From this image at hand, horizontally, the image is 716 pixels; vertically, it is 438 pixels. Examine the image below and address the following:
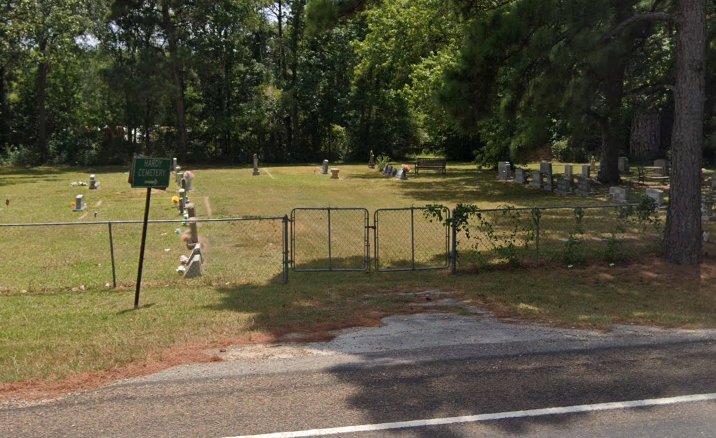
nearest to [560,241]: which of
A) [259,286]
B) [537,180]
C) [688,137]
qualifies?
[688,137]

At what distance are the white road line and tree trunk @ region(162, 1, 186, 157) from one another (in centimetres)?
4956

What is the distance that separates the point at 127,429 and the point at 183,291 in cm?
682

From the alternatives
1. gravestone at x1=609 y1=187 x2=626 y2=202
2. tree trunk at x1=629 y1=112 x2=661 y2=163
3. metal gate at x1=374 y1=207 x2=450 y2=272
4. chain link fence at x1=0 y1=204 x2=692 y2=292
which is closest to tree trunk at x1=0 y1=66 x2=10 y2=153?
chain link fence at x1=0 y1=204 x2=692 y2=292

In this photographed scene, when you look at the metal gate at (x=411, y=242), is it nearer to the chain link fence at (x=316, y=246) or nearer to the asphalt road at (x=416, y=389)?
the chain link fence at (x=316, y=246)

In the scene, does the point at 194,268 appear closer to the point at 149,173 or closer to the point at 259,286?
the point at 259,286

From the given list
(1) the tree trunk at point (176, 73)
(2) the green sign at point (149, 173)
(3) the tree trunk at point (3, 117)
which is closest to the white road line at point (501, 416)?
(2) the green sign at point (149, 173)

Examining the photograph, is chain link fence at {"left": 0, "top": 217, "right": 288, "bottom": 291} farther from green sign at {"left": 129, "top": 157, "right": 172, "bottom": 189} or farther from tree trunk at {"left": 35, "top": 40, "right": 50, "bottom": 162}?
tree trunk at {"left": 35, "top": 40, "right": 50, "bottom": 162}

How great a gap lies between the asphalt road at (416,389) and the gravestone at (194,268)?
6072 mm

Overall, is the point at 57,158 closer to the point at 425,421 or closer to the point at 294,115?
the point at 294,115

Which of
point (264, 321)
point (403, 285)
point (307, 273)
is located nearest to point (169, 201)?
point (307, 273)

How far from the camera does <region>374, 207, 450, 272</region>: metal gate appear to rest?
14.3 m

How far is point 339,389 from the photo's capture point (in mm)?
6816

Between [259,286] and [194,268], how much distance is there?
Result: 1949 mm

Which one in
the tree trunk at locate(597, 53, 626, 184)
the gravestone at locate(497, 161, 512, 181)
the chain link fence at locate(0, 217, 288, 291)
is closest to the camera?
the chain link fence at locate(0, 217, 288, 291)
